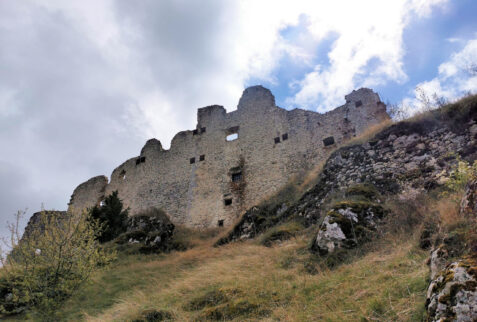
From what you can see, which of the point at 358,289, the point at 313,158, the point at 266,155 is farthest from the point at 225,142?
the point at 358,289

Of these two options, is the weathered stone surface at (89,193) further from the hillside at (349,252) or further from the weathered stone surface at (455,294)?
the weathered stone surface at (455,294)

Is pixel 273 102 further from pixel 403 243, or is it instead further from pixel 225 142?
pixel 403 243

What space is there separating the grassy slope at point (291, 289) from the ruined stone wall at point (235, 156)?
29.2 ft

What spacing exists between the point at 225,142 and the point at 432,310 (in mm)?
17998

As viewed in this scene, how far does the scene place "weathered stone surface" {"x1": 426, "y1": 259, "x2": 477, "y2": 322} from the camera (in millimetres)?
2998

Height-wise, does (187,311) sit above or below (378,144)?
below

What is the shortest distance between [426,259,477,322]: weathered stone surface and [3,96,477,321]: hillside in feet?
0.07

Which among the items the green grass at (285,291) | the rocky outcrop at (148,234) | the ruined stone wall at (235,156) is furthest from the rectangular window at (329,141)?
the green grass at (285,291)

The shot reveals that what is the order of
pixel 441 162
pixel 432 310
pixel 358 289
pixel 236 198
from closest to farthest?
pixel 432 310 → pixel 358 289 → pixel 441 162 → pixel 236 198

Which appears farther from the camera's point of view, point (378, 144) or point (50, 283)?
point (378, 144)

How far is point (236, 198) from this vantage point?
1862 centimetres

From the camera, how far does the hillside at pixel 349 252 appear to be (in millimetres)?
4406

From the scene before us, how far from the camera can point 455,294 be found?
124 inches

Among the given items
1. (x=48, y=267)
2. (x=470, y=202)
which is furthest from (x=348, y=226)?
(x=48, y=267)
